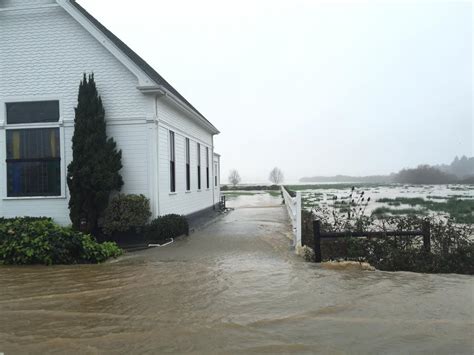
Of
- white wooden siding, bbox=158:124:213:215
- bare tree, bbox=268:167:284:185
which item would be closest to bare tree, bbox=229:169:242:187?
bare tree, bbox=268:167:284:185

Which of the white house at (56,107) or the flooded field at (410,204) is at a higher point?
the white house at (56,107)

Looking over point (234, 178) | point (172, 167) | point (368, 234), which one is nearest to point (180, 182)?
point (172, 167)

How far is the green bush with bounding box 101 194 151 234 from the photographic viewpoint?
1212 centimetres

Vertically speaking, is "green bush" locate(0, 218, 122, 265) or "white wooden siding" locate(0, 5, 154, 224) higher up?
"white wooden siding" locate(0, 5, 154, 224)

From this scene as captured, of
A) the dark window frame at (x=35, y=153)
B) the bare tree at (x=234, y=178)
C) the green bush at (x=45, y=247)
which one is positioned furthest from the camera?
the bare tree at (x=234, y=178)

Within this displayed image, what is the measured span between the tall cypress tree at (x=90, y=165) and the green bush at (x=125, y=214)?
0.29m

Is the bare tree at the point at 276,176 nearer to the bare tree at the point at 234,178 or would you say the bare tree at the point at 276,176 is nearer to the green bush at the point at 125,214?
the bare tree at the point at 234,178

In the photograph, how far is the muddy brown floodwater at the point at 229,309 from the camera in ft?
15.6

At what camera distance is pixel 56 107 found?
1309cm

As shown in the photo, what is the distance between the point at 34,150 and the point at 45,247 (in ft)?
16.3

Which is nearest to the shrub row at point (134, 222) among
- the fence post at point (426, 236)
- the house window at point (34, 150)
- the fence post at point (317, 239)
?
the house window at point (34, 150)

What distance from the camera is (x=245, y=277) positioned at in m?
7.87

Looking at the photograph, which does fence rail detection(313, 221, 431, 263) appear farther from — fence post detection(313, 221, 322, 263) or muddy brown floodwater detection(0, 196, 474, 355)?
muddy brown floodwater detection(0, 196, 474, 355)

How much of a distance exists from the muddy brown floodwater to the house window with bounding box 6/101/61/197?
4802 millimetres
